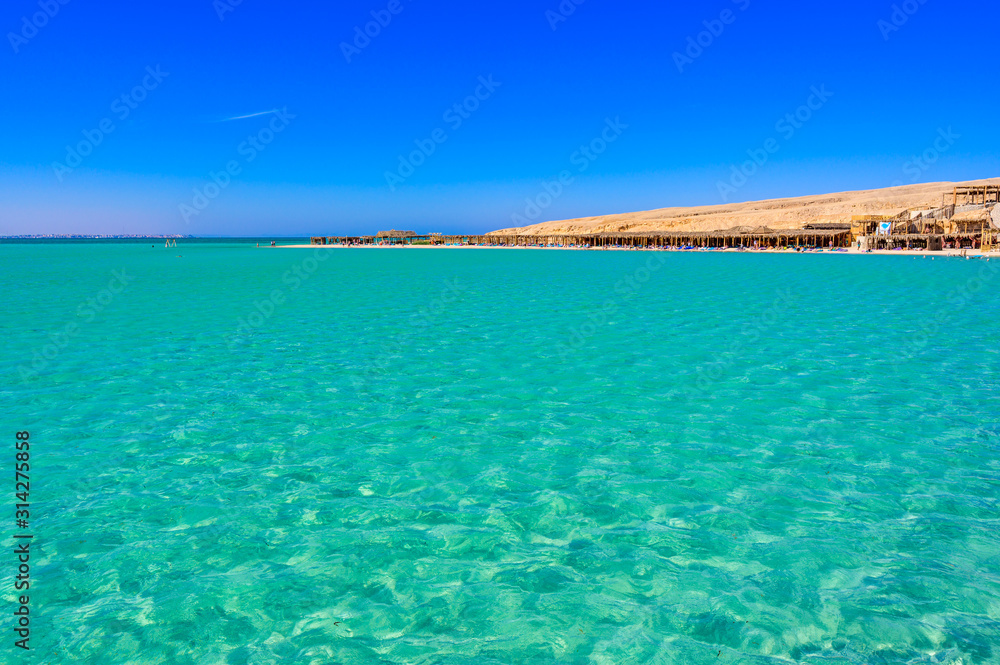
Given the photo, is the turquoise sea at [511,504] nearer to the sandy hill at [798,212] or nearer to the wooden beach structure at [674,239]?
the wooden beach structure at [674,239]

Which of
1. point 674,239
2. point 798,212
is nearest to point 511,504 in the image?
point 674,239

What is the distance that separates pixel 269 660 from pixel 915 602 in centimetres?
469

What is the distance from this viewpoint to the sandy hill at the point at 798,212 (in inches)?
4345

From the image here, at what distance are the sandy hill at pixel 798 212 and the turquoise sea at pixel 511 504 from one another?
9599 centimetres

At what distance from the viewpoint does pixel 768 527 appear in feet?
19.3

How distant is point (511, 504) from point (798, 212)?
437ft

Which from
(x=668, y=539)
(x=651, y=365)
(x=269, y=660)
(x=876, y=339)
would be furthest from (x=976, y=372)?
(x=269, y=660)

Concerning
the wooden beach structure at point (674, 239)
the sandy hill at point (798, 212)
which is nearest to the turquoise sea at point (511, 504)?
the wooden beach structure at point (674, 239)

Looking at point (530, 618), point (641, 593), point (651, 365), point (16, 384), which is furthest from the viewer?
point (651, 365)

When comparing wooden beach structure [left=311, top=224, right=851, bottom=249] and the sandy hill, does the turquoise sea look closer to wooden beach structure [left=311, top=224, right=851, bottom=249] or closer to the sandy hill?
wooden beach structure [left=311, top=224, right=851, bottom=249]

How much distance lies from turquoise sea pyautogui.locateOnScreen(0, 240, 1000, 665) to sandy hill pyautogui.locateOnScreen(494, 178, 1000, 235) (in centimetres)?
9599

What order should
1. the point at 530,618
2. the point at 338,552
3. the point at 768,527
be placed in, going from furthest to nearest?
1. the point at 768,527
2. the point at 338,552
3. the point at 530,618

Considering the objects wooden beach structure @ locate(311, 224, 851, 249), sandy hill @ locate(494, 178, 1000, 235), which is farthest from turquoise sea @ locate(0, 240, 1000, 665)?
sandy hill @ locate(494, 178, 1000, 235)

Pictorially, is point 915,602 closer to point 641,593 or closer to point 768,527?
point 768,527
